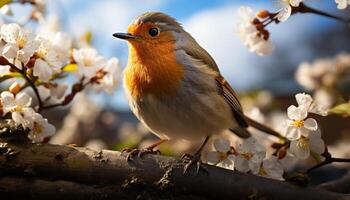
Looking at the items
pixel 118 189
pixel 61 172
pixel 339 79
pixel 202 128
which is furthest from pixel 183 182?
pixel 339 79

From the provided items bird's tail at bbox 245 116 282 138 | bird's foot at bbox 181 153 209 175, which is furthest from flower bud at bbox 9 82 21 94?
bird's tail at bbox 245 116 282 138

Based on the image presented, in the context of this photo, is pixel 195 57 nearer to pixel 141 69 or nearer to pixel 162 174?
pixel 141 69

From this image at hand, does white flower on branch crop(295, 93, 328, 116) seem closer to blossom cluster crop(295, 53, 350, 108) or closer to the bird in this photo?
the bird

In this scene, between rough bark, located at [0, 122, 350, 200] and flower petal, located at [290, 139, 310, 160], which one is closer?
rough bark, located at [0, 122, 350, 200]

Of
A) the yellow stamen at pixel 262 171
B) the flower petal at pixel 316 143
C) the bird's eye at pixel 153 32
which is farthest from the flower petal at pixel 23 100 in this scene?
the flower petal at pixel 316 143

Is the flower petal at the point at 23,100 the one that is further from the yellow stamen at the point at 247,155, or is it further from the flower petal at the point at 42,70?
the yellow stamen at the point at 247,155

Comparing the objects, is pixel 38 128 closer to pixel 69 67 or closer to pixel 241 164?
pixel 69 67
